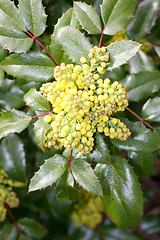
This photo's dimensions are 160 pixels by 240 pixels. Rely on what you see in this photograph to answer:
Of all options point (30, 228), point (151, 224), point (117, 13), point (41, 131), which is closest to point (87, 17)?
point (117, 13)

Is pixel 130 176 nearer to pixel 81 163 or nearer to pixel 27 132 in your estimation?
pixel 81 163

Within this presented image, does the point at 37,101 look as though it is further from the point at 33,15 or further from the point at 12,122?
the point at 33,15

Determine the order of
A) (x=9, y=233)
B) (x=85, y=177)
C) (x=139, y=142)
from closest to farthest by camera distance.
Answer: (x=85, y=177), (x=139, y=142), (x=9, y=233)

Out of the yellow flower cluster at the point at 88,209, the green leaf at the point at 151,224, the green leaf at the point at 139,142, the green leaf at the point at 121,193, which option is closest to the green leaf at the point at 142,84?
the green leaf at the point at 139,142

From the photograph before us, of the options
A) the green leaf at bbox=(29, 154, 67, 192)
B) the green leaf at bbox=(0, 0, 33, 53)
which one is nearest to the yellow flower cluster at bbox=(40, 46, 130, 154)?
the green leaf at bbox=(29, 154, 67, 192)

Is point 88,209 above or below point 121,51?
below

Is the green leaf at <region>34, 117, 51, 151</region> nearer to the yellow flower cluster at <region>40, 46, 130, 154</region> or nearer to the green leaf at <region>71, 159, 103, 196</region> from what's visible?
the yellow flower cluster at <region>40, 46, 130, 154</region>
